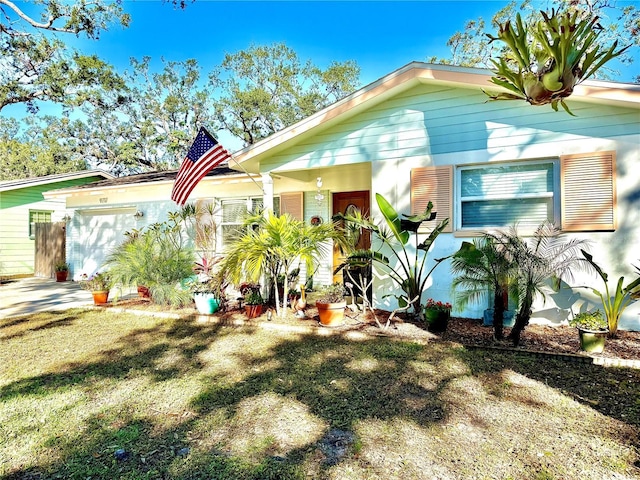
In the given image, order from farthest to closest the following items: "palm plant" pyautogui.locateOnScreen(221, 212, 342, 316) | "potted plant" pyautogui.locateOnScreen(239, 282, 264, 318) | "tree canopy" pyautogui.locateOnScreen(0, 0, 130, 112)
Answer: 1. "tree canopy" pyautogui.locateOnScreen(0, 0, 130, 112)
2. "potted plant" pyautogui.locateOnScreen(239, 282, 264, 318)
3. "palm plant" pyautogui.locateOnScreen(221, 212, 342, 316)

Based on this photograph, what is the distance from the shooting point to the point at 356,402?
3670 mm

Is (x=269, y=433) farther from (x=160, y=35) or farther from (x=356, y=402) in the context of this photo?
(x=160, y=35)

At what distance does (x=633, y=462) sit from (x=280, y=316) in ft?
17.7

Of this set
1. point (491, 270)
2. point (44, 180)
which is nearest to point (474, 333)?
point (491, 270)

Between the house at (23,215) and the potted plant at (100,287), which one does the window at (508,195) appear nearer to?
the potted plant at (100,287)

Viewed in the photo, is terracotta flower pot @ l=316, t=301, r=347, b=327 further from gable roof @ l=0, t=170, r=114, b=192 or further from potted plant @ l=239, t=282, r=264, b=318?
gable roof @ l=0, t=170, r=114, b=192

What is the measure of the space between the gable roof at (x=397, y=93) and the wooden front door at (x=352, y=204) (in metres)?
2.52

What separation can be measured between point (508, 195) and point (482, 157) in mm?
795

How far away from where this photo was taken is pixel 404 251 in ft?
21.0

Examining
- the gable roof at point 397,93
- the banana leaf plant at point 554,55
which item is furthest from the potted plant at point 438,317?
the gable roof at point 397,93

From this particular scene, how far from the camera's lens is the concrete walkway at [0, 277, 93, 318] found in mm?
8484

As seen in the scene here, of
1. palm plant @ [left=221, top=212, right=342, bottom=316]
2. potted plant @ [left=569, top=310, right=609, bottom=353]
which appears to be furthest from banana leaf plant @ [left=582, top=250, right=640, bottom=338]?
palm plant @ [left=221, top=212, right=342, bottom=316]

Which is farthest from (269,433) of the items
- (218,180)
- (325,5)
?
(325,5)

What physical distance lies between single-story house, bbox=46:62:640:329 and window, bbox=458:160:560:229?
16mm
